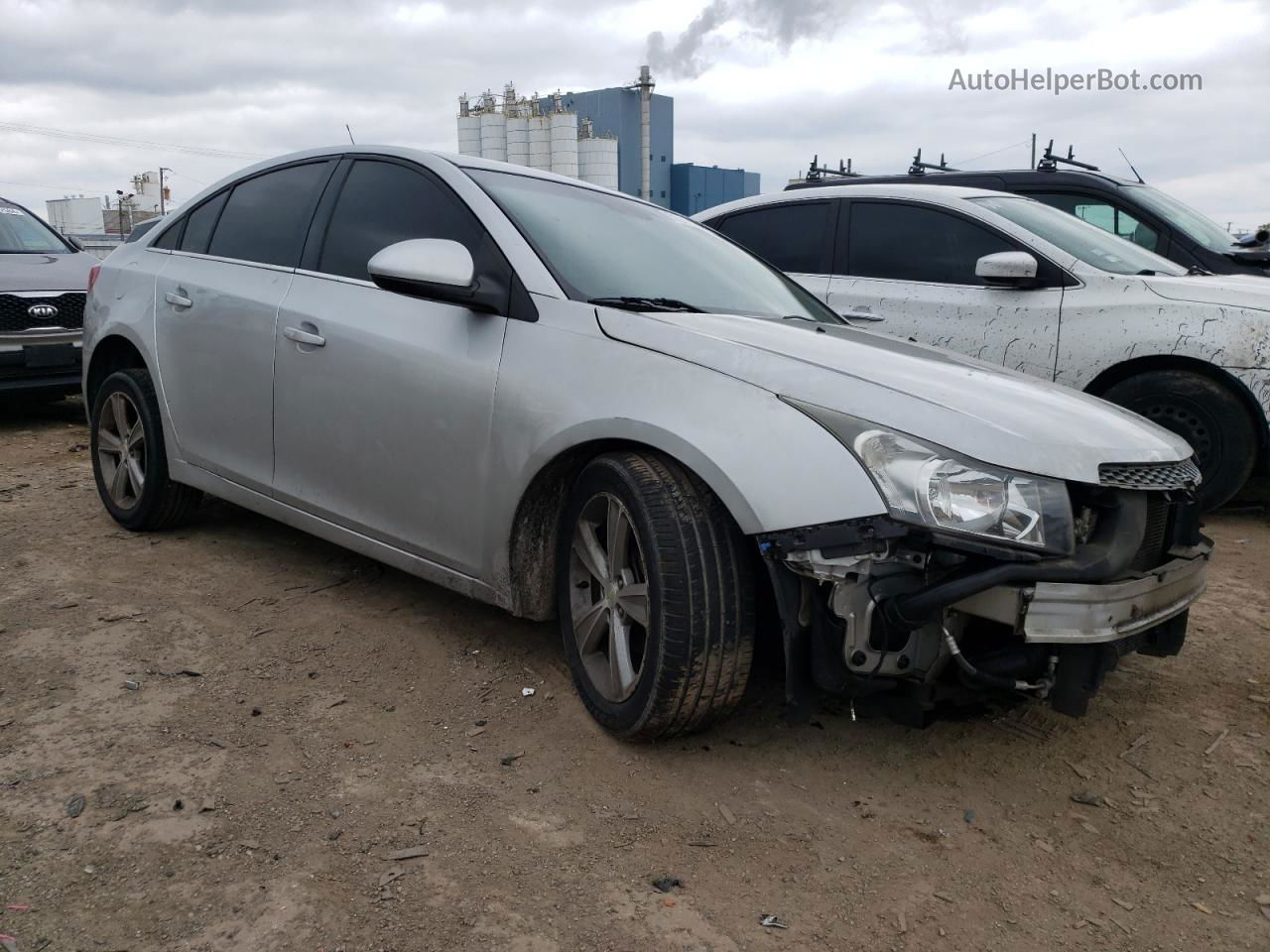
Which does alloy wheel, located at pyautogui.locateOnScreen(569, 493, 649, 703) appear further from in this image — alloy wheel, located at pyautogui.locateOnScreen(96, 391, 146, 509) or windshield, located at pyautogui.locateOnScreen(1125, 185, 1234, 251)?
windshield, located at pyautogui.locateOnScreen(1125, 185, 1234, 251)

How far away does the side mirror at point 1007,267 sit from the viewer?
209 inches

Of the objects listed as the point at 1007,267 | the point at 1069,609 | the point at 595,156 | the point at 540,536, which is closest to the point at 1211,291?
the point at 1007,267

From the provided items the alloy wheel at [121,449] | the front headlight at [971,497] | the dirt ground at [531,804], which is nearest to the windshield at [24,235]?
the alloy wheel at [121,449]

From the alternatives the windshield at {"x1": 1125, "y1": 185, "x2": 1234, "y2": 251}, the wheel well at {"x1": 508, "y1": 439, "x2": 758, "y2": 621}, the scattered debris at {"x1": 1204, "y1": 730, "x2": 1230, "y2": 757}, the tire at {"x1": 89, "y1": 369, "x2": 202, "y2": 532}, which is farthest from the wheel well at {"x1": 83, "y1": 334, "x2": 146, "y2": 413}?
the windshield at {"x1": 1125, "y1": 185, "x2": 1234, "y2": 251}

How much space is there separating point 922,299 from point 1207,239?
251 centimetres

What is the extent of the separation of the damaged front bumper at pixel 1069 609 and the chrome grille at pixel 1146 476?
8.8 inches

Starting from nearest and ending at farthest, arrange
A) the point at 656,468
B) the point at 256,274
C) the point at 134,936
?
the point at 134,936, the point at 656,468, the point at 256,274

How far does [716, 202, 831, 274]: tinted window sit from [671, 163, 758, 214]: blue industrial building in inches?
1863

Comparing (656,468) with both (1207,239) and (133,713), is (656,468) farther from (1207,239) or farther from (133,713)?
(1207,239)

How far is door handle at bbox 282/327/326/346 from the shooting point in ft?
11.6

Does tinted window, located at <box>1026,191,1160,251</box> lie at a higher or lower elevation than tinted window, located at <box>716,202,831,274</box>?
higher

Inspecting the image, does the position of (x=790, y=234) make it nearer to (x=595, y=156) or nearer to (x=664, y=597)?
(x=664, y=597)

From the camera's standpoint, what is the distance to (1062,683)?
2.46 metres

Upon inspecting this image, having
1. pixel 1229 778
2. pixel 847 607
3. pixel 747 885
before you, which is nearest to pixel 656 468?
pixel 847 607
